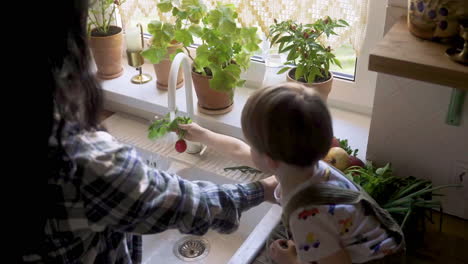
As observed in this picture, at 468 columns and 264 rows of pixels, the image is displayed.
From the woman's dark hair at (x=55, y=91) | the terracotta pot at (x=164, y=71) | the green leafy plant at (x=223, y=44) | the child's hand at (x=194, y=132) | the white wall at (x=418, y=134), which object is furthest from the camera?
the terracotta pot at (x=164, y=71)

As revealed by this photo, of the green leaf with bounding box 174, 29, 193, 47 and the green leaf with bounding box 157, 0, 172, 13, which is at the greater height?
the green leaf with bounding box 157, 0, 172, 13

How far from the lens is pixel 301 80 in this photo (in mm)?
1261

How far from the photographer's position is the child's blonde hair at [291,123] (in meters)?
0.77

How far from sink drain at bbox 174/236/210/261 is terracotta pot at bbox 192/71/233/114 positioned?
13.9 inches

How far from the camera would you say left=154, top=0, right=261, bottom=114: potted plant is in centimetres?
128

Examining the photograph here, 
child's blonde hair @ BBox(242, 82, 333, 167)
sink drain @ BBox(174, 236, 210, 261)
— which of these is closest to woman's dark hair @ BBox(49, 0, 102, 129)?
child's blonde hair @ BBox(242, 82, 333, 167)

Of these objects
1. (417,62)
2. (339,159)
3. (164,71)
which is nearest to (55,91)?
(417,62)

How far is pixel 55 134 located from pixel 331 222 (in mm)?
451

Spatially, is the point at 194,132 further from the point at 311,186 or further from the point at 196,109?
the point at 311,186

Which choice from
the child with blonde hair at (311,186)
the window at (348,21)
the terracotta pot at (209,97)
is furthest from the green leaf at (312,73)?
the child with blonde hair at (311,186)

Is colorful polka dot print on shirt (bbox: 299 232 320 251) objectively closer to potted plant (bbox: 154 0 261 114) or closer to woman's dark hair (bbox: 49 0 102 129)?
woman's dark hair (bbox: 49 0 102 129)

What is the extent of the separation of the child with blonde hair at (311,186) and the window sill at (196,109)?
15.6 inches

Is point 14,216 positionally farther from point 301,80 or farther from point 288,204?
point 301,80

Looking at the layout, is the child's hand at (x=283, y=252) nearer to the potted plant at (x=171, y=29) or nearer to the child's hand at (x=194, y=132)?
the child's hand at (x=194, y=132)
